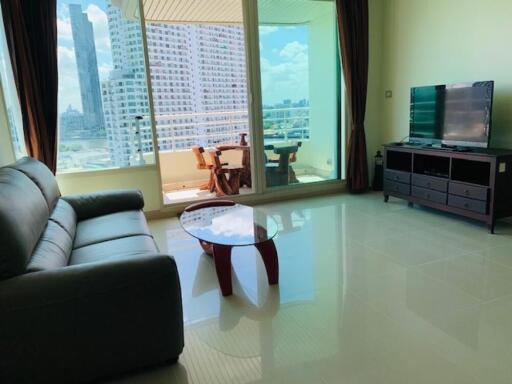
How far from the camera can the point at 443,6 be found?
13.6ft

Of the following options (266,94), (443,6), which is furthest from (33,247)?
(443,6)

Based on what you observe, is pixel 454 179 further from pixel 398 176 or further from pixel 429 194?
pixel 398 176

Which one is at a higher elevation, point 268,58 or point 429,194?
point 268,58

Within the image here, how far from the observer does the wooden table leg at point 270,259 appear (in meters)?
2.57

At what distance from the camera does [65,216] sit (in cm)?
266

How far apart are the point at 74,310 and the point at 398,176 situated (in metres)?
3.83

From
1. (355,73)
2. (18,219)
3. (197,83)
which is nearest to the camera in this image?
(18,219)

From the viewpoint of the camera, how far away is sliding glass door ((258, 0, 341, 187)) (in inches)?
187

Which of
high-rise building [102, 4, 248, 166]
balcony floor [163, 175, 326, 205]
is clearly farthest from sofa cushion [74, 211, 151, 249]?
high-rise building [102, 4, 248, 166]

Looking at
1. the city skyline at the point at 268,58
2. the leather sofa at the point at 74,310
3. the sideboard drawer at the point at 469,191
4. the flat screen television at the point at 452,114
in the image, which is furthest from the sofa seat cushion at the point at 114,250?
the flat screen television at the point at 452,114

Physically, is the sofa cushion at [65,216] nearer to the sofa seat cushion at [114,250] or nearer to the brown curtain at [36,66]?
the sofa seat cushion at [114,250]

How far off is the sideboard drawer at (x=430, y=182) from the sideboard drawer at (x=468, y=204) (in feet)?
0.42

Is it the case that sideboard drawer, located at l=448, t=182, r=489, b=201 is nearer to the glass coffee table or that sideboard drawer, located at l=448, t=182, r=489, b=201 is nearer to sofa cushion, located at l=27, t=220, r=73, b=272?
the glass coffee table

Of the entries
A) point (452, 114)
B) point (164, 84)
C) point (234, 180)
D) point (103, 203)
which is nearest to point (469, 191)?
point (452, 114)
